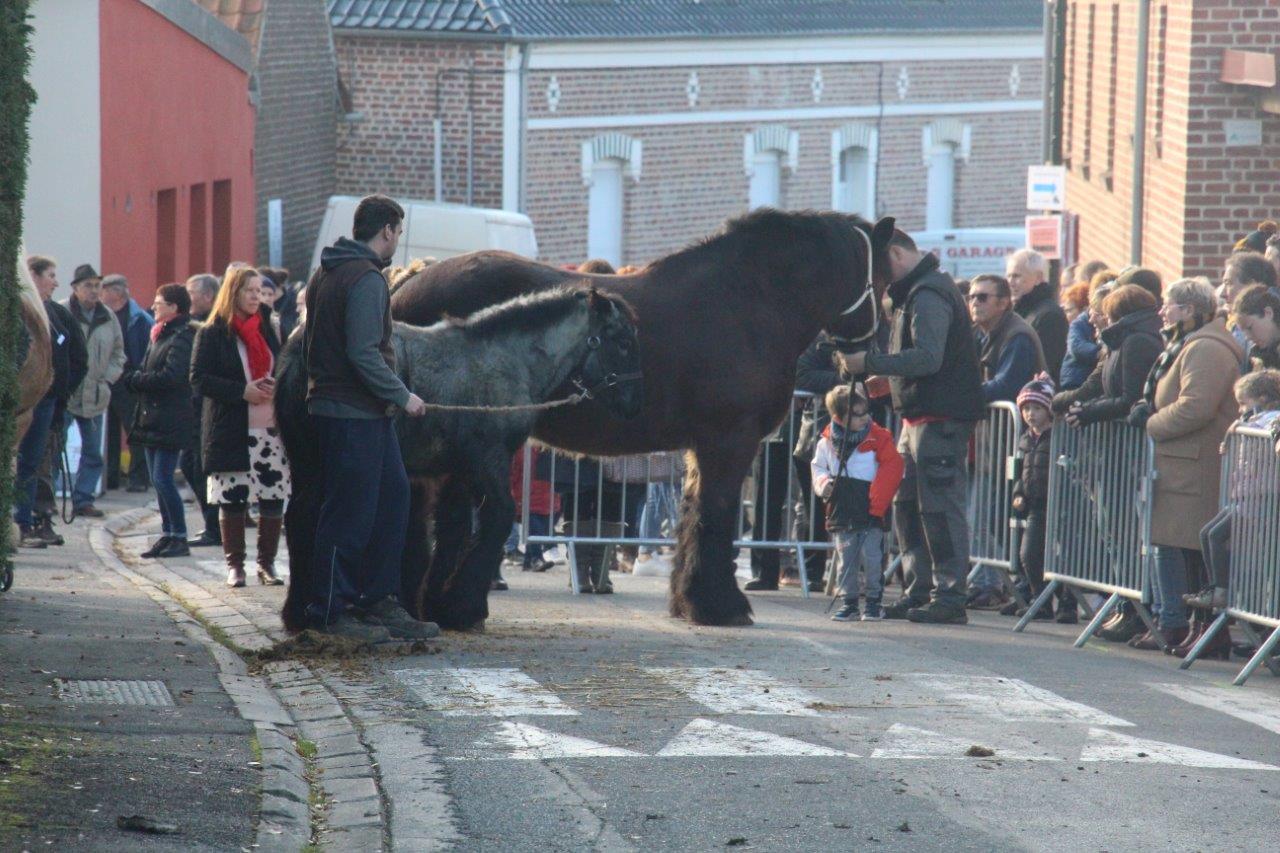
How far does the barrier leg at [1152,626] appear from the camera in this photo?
10680mm

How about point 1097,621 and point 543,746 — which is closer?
point 543,746

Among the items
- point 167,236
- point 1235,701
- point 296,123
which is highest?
point 296,123

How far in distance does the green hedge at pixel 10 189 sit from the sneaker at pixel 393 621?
5.76 ft

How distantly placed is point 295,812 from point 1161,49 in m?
15.7

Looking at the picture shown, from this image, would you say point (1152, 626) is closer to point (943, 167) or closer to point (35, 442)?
point (35, 442)

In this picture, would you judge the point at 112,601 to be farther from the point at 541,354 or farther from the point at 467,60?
the point at 467,60

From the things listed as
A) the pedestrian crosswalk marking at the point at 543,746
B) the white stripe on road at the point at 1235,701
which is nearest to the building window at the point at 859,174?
the white stripe on road at the point at 1235,701

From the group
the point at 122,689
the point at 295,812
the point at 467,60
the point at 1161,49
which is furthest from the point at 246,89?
the point at 295,812

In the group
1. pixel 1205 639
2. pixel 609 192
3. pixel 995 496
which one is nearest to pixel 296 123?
pixel 609 192

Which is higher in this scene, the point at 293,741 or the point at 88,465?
the point at 88,465

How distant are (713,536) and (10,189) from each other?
161 inches

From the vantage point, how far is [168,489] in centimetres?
1358

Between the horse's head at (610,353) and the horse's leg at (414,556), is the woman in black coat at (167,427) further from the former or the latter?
the horse's head at (610,353)

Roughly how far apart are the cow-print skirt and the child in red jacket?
3101mm
